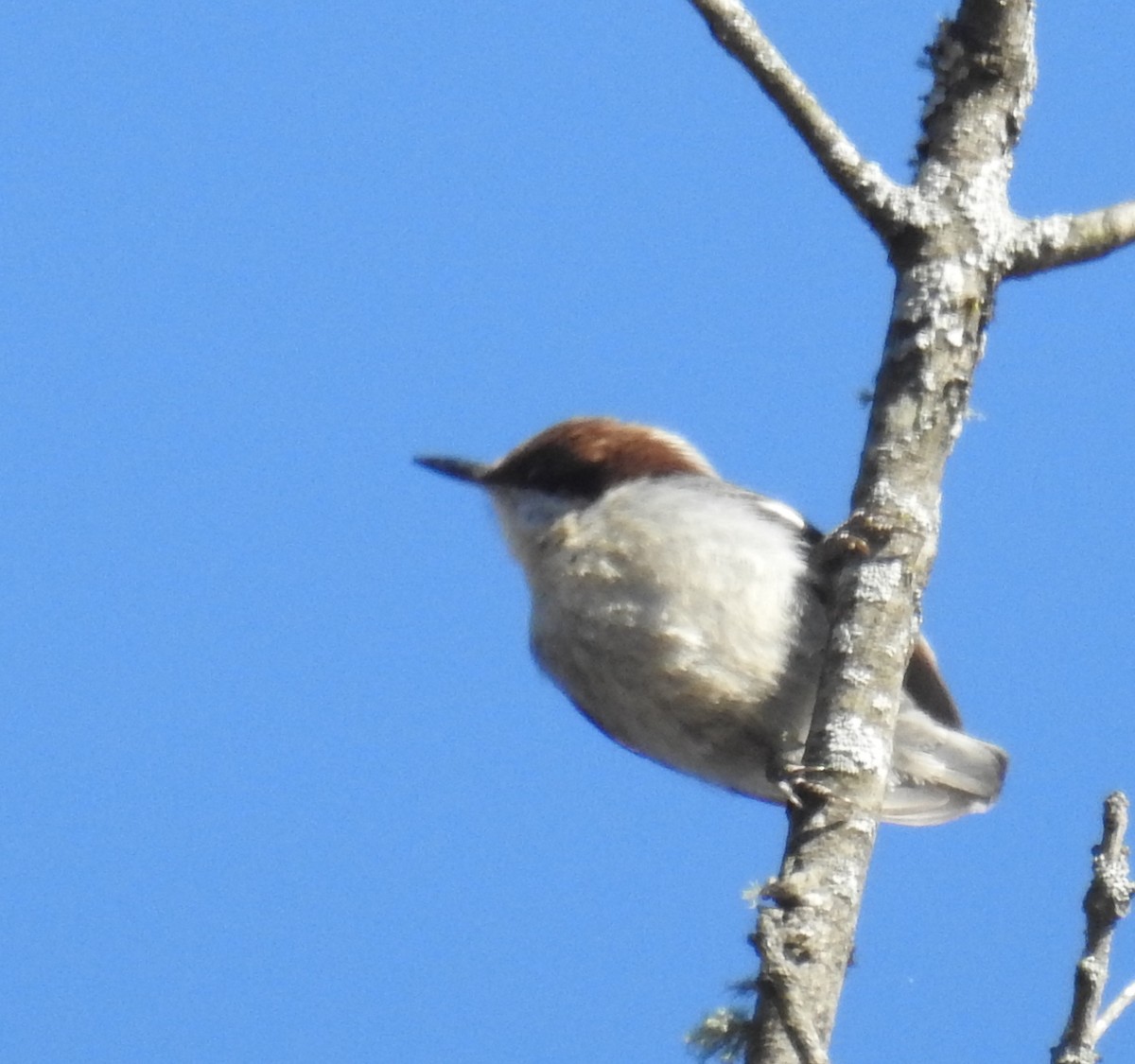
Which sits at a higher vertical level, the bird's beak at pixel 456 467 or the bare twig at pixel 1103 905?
the bird's beak at pixel 456 467

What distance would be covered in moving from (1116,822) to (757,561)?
1682 mm

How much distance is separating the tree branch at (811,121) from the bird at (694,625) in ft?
2.63

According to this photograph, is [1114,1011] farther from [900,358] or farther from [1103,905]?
[900,358]

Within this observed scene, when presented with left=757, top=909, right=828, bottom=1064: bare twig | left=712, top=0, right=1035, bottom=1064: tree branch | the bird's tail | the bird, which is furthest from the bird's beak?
left=757, top=909, right=828, bottom=1064: bare twig

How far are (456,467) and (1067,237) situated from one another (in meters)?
2.45

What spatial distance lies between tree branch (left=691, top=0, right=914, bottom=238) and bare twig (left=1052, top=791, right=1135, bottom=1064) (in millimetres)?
1375

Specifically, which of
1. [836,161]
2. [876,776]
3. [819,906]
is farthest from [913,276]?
[819,906]

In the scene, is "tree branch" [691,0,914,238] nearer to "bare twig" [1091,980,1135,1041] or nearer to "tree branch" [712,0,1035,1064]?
"tree branch" [712,0,1035,1064]

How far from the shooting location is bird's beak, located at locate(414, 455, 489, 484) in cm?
540

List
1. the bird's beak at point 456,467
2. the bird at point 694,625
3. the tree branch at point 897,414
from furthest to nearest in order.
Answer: the bird's beak at point 456,467 → the bird at point 694,625 → the tree branch at point 897,414

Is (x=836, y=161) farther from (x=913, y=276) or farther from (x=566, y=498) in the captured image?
(x=566, y=498)

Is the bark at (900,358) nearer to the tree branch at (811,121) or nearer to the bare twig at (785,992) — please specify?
the tree branch at (811,121)

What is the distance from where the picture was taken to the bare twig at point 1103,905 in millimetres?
2656

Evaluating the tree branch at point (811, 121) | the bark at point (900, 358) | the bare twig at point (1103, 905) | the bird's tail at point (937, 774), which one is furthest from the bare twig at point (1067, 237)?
the bird's tail at point (937, 774)
